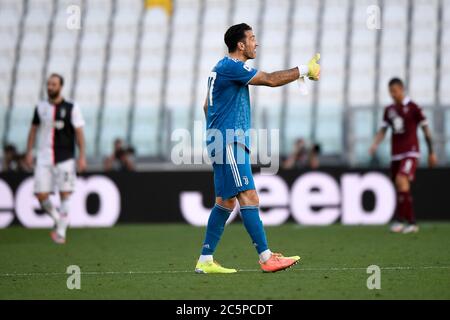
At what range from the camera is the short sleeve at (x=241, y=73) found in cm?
846

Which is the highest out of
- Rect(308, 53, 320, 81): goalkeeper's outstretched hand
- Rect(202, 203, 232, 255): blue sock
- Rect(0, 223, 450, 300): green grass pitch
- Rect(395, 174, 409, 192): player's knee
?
Rect(308, 53, 320, 81): goalkeeper's outstretched hand

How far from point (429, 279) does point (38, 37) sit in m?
22.2

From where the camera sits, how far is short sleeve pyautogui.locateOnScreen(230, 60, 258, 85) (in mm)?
8461

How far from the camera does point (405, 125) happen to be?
580 inches

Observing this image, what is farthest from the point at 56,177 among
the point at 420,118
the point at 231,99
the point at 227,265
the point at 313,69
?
the point at 313,69

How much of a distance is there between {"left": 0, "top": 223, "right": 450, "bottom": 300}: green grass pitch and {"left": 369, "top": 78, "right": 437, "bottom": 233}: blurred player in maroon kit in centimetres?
47

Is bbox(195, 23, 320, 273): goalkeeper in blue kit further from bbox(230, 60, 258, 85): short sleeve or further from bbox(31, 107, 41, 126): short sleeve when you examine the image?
bbox(31, 107, 41, 126): short sleeve

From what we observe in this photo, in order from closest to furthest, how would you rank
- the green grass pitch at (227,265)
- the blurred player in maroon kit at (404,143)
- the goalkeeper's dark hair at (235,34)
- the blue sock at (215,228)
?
the green grass pitch at (227,265) → the goalkeeper's dark hair at (235,34) → the blue sock at (215,228) → the blurred player in maroon kit at (404,143)

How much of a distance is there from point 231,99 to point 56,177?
5537 millimetres

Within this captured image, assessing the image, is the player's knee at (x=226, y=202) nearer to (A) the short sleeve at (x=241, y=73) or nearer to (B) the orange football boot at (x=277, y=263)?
(B) the orange football boot at (x=277, y=263)

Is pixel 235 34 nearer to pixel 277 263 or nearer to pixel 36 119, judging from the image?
pixel 277 263

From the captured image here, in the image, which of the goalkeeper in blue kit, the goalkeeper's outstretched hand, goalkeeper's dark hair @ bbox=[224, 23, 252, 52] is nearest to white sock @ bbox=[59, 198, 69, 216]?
the goalkeeper in blue kit

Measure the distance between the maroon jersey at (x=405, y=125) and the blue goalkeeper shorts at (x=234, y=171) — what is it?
656 centimetres

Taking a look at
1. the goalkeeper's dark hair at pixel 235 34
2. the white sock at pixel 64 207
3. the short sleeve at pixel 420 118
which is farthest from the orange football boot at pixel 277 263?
the short sleeve at pixel 420 118
